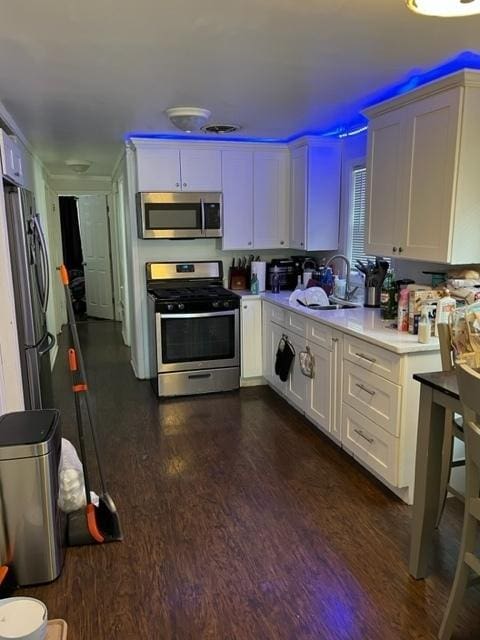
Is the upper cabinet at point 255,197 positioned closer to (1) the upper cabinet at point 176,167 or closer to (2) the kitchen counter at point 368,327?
(1) the upper cabinet at point 176,167

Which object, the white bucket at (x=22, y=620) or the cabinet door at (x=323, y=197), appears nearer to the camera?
the white bucket at (x=22, y=620)

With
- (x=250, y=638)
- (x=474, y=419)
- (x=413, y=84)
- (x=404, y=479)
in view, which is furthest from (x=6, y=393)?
(x=413, y=84)

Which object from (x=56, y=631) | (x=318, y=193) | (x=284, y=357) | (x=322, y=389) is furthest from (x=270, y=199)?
(x=56, y=631)

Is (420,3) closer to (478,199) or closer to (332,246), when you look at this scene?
(478,199)

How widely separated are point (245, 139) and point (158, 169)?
85 cm

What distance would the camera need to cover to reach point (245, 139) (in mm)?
4539

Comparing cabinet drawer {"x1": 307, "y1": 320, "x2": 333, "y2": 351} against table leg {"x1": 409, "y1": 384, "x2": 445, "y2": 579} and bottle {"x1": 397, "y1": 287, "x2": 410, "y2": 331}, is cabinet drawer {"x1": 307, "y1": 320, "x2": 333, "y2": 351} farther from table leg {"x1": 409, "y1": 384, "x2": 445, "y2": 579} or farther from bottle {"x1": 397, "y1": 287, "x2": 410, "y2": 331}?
table leg {"x1": 409, "y1": 384, "x2": 445, "y2": 579}

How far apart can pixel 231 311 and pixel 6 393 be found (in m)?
2.04

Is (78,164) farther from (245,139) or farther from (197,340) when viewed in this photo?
(197,340)

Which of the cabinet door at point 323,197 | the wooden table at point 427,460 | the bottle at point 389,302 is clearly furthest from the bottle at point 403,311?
the cabinet door at point 323,197

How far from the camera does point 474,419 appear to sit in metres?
1.60

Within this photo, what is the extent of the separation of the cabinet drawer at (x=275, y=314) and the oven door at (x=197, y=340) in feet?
0.90

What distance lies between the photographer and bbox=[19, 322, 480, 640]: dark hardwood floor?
1894 millimetres

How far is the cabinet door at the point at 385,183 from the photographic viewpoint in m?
3.02
